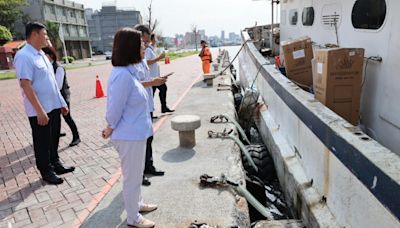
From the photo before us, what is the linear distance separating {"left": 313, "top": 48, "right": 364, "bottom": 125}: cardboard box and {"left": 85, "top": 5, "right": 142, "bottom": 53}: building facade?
9467cm

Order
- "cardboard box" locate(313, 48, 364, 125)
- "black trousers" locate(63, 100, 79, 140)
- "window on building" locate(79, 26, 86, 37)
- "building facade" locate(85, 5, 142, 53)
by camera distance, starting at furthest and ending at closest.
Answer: "building facade" locate(85, 5, 142, 53), "window on building" locate(79, 26, 86, 37), "black trousers" locate(63, 100, 79, 140), "cardboard box" locate(313, 48, 364, 125)

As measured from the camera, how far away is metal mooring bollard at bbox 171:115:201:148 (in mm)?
4723

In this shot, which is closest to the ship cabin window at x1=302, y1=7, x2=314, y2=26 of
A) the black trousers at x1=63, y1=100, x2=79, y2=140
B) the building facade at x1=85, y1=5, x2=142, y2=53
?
the black trousers at x1=63, y1=100, x2=79, y2=140

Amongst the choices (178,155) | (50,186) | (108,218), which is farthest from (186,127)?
(50,186)

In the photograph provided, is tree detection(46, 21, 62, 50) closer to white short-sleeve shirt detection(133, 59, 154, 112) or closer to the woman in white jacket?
white short-sleeve shirt detection(133, 59, 154, 112)

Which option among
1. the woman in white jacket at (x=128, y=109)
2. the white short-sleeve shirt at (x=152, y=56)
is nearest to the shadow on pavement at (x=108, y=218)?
the woman in white jacket at (x=128, y=109)

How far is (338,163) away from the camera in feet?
8.14

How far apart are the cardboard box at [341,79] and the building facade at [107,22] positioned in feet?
311

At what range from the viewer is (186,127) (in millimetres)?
4730

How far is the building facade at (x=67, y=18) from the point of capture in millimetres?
48750

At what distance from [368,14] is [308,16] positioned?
299cm

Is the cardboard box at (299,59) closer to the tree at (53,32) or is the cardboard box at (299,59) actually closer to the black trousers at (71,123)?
the black trousers at (71,123)

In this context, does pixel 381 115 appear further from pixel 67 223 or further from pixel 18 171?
pixel 18 171

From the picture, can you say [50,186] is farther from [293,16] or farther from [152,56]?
[293,16]
